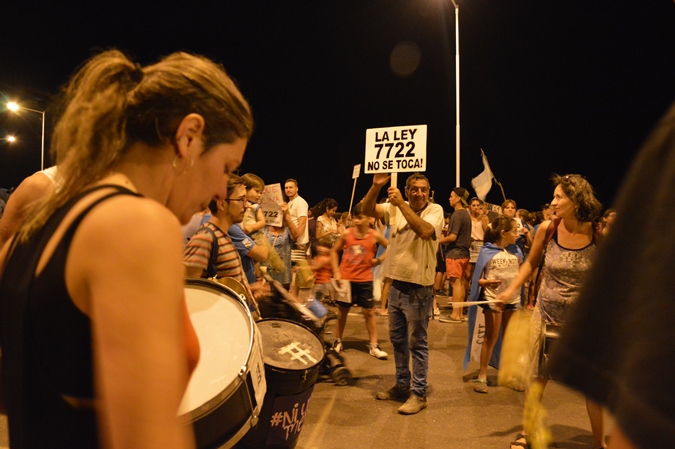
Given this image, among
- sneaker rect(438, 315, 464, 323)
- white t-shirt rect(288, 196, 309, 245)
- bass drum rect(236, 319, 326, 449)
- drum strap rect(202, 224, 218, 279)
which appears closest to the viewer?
bass drum rect(236, 319, 326, 449)

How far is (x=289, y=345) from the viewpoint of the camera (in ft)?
9.95

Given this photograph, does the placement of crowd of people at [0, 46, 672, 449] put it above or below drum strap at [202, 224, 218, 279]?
above

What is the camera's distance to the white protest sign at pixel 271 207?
7484 mm

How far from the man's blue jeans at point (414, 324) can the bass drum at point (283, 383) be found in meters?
2.00

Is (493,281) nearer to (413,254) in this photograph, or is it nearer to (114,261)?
(413,254)

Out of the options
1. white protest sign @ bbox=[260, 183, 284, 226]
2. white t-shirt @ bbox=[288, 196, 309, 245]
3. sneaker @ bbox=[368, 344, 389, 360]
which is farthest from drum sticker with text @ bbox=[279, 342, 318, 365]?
white t-shirt @ bbox=[288, 196, 309, 245]

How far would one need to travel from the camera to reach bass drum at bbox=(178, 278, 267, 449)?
1.56 meters

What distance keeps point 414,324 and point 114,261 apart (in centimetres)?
445

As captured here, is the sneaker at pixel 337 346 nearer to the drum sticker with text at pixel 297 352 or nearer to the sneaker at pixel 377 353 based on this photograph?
the sneaker at pixel 377 353

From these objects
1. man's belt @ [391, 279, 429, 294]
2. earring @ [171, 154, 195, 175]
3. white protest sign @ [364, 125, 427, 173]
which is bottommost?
man's belt @ [391, 279, 429, 294]

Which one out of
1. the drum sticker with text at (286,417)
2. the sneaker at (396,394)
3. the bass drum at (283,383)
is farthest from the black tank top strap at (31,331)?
the sneaker at (396,394)

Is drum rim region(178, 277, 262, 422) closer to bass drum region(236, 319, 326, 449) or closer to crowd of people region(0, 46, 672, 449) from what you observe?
crowd of people region(0, 46, 672, 449)

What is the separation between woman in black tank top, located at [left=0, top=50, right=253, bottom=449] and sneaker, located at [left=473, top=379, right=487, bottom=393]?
17.0 feet

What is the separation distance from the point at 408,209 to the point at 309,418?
2.28 m
